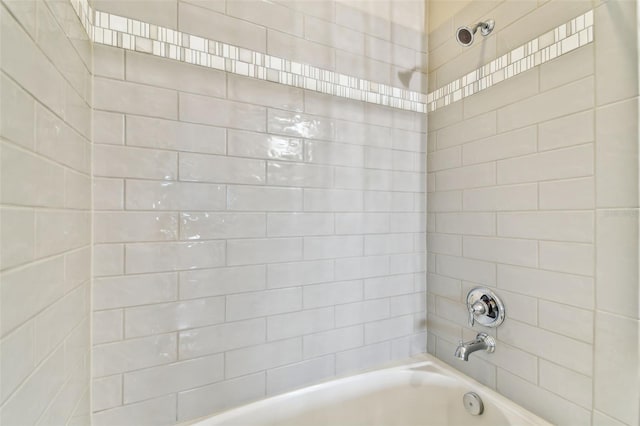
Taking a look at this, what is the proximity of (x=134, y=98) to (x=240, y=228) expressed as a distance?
57 cm

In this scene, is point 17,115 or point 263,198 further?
point 263,198

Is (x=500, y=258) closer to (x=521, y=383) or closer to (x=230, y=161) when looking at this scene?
(x=521, y=383)

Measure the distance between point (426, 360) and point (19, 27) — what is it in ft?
5.86

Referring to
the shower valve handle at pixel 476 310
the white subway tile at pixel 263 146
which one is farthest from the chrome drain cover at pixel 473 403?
the white subway tile at pixel 263 146

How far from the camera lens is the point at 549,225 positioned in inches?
42.1

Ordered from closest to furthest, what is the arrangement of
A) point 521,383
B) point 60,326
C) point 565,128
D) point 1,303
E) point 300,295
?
point 1,303, point 60,326, point 565,128, point 521,383, point 300,295

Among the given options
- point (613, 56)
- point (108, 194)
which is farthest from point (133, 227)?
point (613, 56)

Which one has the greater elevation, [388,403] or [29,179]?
[29,179]

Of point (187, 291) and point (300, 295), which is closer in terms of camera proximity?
point (187, 291)

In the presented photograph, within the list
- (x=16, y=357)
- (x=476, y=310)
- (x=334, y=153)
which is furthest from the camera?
(x=334, y=153)

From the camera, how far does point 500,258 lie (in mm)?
1237

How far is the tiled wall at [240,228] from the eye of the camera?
3.35 feet

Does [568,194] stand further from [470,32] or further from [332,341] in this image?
[332,341]

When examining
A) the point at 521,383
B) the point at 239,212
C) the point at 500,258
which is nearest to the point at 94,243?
the point at 239,212
